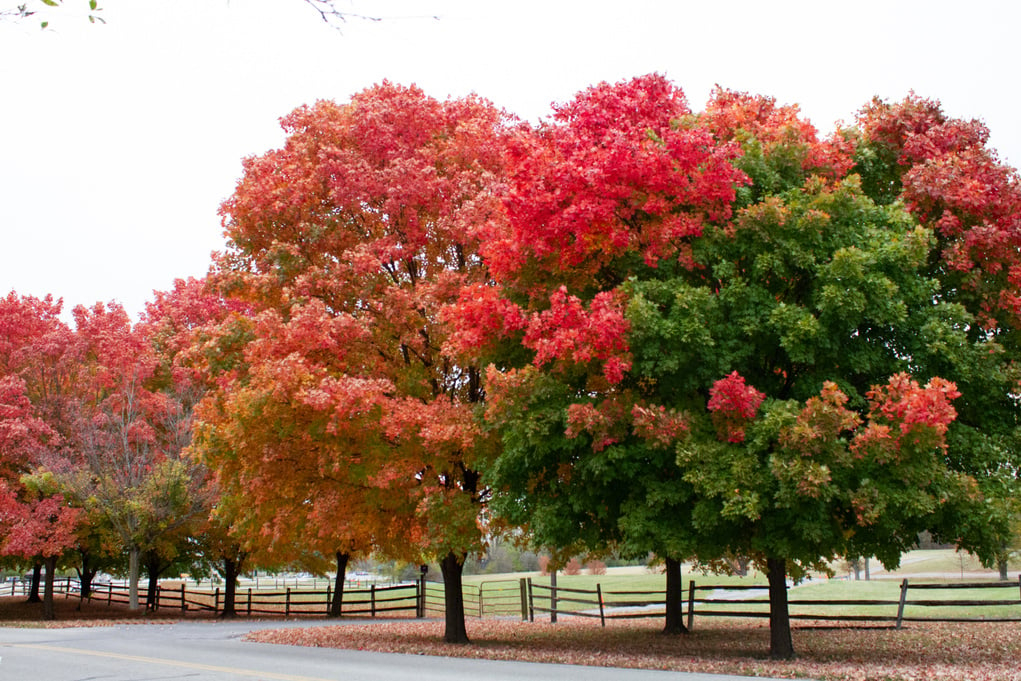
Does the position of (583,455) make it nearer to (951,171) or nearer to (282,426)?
(282,426)

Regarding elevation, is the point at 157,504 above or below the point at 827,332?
below

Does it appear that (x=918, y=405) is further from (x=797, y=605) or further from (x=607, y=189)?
(x=797, y=605)

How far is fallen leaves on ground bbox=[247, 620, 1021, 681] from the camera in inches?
435

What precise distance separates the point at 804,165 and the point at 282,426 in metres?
10.1

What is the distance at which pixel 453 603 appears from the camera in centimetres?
1731

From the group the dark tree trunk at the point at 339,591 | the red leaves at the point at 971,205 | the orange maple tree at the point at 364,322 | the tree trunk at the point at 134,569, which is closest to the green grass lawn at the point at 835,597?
the dark tree trunk at the point at 339,591

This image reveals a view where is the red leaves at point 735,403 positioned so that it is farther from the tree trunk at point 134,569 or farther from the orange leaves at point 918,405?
the tree trunk at point 134,569

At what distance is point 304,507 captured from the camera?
52.9 ft

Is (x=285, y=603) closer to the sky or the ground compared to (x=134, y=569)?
closer to the ground

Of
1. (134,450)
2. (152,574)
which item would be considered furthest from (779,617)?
(152,574)

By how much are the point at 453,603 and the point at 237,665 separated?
6.38 metres

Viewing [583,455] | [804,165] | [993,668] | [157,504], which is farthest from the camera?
[157,504]

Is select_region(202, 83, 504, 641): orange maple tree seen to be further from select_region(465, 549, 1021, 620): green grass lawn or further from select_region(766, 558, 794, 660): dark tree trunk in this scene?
select_region(465, 549, 1021, 620): green grass lawn

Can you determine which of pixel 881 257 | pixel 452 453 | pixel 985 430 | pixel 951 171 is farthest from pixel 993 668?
pixel 452 453
